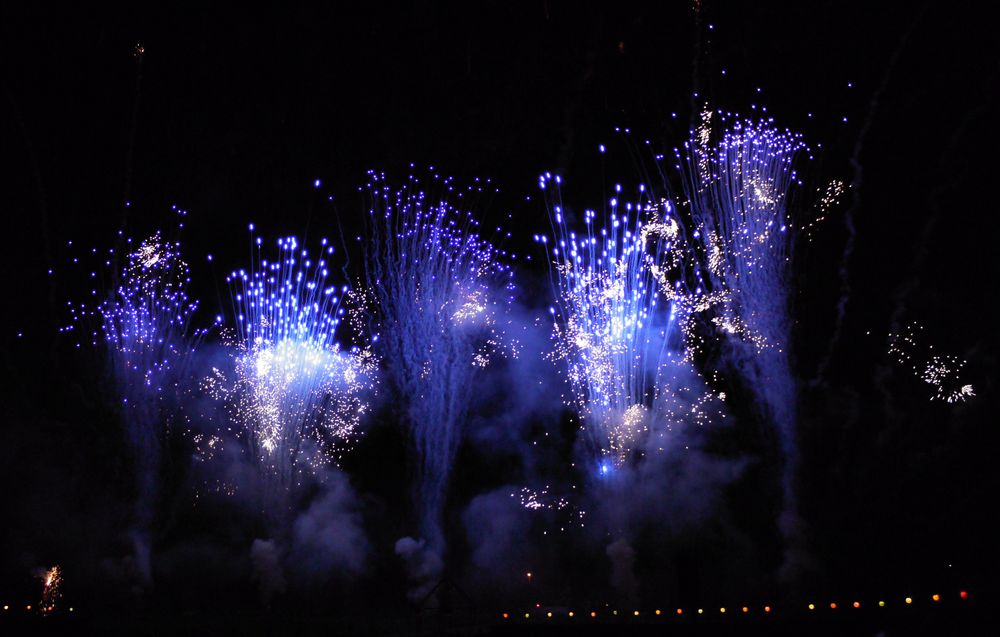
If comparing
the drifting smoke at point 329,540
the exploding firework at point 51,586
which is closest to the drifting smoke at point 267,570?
the drifting smoke at point 329,540

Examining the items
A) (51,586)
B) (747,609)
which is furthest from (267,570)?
(747,609)

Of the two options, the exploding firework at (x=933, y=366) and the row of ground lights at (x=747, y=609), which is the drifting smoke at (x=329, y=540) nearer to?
the row of ground lights at (x=747, y=609)

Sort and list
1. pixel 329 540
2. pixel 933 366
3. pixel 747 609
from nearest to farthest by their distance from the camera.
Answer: pixel 747 609
pixel 933 366
pixel 329 540

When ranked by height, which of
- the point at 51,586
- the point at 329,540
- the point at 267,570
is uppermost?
the point at 329,540

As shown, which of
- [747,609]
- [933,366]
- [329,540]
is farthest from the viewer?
[329,540]

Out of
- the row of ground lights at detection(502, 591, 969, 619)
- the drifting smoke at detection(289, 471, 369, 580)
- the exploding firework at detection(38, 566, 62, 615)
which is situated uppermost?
the drifting smoke at detection(289, 471, 369, 580)

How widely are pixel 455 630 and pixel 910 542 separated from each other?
10077mm

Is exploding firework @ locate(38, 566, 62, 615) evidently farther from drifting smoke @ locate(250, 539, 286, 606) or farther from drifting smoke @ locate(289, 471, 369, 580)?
drifting smoke @ locate(289, 471, 369, 580)

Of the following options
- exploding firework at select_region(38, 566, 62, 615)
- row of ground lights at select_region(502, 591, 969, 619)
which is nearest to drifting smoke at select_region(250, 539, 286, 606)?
exploding firework at select_region(38, 566, 62, 615)

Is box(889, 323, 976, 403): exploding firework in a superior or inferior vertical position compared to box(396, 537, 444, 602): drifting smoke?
superior

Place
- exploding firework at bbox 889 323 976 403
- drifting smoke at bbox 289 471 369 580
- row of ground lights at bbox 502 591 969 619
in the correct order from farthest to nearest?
drifting smoke at bbox 289 471 369 580 → exploding firework at bbox 889 323 976 403 → row of ground lights at bbox 502 591 969 619

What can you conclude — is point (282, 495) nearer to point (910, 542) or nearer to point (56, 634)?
point (56, 634)

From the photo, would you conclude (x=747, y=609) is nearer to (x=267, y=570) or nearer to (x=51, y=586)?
(x=267, y=570)

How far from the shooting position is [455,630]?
16016 millimetres
